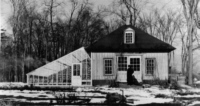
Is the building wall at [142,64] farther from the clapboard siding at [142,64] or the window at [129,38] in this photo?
the window at [129,38]

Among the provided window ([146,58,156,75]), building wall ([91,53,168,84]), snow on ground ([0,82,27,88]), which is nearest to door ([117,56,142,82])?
building wall ([91,53,168,84])

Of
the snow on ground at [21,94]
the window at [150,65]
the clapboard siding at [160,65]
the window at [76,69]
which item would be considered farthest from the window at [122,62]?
the snow on ground at [21,94]

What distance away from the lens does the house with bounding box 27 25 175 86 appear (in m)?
13.3

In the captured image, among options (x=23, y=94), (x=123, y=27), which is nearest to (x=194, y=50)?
(x=123, y=27)

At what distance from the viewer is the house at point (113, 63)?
13.3 m

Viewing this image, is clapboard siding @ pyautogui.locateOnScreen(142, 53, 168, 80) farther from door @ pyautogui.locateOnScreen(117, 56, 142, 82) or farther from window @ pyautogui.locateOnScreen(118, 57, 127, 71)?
window @ pyautogui.locateOnScreen(118, 57, 127, 71)

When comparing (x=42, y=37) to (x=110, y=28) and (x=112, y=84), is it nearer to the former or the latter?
(x=110, y=28)

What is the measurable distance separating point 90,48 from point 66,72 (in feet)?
8.16

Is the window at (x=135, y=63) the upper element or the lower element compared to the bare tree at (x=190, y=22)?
lower

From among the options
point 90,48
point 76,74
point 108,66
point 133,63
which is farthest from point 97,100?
point 133,63

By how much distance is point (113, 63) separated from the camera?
1445cm

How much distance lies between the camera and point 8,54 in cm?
1238

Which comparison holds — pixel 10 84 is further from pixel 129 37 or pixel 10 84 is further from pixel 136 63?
pixel 136 63

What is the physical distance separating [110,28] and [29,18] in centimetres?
327
